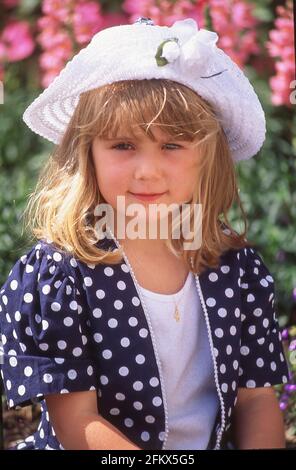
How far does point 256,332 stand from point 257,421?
0.54ft

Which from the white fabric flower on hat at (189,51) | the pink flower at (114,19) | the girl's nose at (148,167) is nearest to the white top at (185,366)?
the girl's nose at (148,167)

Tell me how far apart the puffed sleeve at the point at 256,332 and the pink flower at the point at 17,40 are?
4.75ft

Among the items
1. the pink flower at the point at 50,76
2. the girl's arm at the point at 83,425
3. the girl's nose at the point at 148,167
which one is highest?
the girl's nose at the point at 148,167

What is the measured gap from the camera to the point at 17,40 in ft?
9.76

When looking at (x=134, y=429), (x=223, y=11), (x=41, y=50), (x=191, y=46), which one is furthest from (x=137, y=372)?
(x=41, y=50)

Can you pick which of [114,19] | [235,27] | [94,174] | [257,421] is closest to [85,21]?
[114,19]

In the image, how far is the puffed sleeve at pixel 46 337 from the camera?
5.03ft

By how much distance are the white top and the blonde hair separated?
88 mm

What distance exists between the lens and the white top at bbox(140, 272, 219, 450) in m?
1.64

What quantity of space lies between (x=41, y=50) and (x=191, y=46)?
5.07ft

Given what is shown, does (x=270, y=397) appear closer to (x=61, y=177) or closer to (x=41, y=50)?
(x=61, y=177)

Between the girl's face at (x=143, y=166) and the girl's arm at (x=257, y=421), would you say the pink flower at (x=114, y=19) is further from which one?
the girl's arm at (x=257, y=421)

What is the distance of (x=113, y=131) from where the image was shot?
156 cm

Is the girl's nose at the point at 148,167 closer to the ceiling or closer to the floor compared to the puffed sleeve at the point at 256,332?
closer to the ceiling
